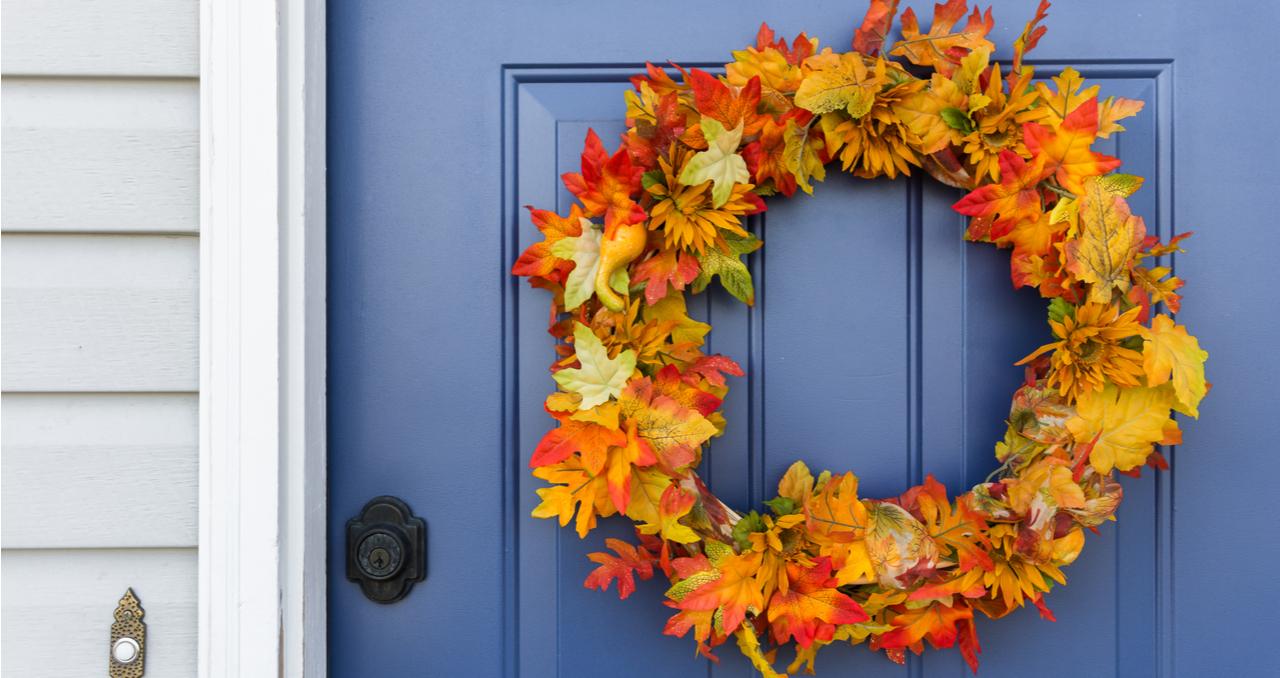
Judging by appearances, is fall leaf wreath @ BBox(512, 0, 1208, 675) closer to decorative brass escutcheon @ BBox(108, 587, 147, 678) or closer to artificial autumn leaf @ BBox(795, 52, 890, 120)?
artificial autumn leaf @ BBox(795, 52, 890, 120)

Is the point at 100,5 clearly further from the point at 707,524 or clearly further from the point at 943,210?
the point at 943,210

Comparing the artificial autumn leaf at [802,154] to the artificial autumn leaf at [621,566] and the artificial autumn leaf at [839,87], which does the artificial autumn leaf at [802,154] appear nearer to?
the artificial autumn leaf at [839,87]

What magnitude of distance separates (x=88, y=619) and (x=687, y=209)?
2.47 ft

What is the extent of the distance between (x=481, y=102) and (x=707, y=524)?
1.85 feet

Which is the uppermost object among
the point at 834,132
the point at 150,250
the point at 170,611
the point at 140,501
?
the point at 834,132

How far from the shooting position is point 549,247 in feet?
2.26

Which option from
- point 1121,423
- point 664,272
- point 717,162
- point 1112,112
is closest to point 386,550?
point 664,272

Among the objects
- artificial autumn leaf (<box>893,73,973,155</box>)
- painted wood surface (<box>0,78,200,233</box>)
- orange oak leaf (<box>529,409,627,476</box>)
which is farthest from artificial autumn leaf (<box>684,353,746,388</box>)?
painted wood surface (<box>0,78,200,233</box>)

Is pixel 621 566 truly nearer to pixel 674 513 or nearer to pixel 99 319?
pixel 674 513

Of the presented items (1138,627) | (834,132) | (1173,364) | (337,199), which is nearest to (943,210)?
(834,132)

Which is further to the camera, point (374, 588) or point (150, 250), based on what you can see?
point (374, 588)

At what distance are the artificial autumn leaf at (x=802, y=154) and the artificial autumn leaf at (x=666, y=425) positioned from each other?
0.29m

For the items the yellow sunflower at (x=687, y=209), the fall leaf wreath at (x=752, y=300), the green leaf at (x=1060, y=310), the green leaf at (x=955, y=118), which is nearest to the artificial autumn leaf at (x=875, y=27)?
the fall leaf wreath at (x=752, y=300)

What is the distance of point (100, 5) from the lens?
2.07ft
